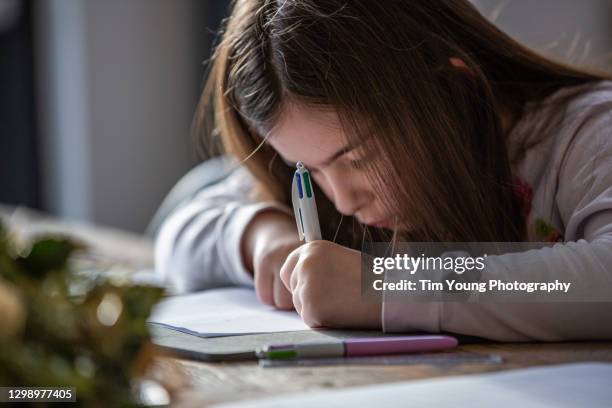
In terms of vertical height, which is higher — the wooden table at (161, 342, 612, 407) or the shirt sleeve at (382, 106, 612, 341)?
the shirt sleeve at (382, 106, 612, 341)

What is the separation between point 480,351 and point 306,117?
286 millimetres

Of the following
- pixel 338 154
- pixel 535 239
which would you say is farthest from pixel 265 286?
pixel 535 239

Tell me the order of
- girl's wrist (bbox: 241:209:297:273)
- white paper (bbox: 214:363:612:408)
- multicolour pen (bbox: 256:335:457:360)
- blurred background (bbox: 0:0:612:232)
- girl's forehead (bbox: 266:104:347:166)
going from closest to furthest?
white paper (bbox: 214:363:612:408) < multicolour pen (bbox: 256:335:457:360) < girl's forehead (bbox: 266:104:347:166) < girl's wrist (bbox: 241:209:297:273) < blurred background (bbox: 0:0:612:232)

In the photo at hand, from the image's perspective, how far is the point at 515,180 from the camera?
29.9 inches

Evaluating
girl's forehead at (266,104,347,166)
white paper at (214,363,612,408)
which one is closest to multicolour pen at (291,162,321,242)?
girl's forehead at (266,104,347,166)

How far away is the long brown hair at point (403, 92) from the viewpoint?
26.9 inches

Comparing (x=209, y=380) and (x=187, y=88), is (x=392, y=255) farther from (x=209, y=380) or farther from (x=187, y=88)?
(x=187, y=88)

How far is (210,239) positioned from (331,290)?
37cm

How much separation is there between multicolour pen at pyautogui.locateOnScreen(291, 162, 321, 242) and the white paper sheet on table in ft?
0.24

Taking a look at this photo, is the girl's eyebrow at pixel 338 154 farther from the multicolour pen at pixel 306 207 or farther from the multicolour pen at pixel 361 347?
the multicolour pen at pixel 361 347

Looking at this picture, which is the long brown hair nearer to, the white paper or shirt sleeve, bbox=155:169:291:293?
shirt sleeve, bbox=155:169:291:293

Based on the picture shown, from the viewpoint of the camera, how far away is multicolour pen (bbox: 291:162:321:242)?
0.68m

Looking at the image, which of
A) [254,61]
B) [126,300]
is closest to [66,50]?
[254,61]

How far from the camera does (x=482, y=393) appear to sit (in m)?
0.40
